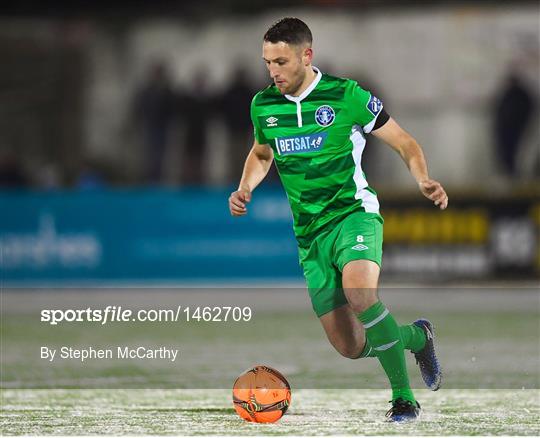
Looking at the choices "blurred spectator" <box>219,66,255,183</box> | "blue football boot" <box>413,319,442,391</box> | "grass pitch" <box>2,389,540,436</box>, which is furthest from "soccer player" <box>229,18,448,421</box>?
"blurred spectator" <box>219,66,255,183</box>

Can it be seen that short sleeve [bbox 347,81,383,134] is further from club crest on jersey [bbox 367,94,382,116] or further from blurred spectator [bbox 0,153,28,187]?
blurred spectator [bbox 0,153,28,187]

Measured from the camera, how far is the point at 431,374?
24.1ft

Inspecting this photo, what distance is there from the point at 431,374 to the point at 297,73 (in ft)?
6.13

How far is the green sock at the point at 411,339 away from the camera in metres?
7.16

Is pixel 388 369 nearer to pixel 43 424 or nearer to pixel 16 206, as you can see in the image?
pixel 43 424

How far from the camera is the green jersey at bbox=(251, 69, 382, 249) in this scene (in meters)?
7.00

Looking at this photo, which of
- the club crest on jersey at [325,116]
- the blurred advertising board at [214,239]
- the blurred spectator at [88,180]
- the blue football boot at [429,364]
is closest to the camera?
the club crest on jersey at [325,116]

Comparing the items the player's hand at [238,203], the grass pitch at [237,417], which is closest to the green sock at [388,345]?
the grass pitch at [237,417]

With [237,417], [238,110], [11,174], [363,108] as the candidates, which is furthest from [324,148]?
[11,174]

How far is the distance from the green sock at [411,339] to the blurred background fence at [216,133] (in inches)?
397

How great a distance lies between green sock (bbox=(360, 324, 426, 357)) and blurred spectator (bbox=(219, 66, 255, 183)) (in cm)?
1199

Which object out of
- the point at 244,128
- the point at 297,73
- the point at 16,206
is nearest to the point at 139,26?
the point at 244,128

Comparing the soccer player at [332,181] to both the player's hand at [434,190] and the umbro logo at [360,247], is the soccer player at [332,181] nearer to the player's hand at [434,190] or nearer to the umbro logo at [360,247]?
the umbro logo at [360,247]

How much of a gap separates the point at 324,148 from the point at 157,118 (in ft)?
42.8
